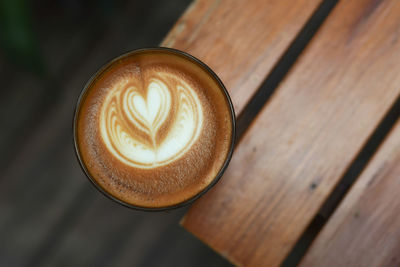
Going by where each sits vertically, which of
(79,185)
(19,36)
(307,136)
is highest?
(307,136)

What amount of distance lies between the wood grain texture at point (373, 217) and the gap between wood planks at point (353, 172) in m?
0.01

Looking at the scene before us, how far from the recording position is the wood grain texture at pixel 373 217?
0.56 meters

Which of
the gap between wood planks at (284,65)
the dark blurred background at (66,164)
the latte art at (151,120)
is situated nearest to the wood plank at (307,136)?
the gap between wood planks at (284,65)

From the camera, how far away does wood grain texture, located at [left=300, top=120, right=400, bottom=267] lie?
56 centimetres

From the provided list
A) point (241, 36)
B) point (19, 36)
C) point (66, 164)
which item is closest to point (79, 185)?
point (66, 164)

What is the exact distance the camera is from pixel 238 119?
22.9 inches

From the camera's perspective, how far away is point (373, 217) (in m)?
0.56

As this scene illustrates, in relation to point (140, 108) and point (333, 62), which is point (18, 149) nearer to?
point (140, 108)

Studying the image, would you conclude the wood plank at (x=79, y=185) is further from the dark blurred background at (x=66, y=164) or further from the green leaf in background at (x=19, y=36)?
the green leaf in background at (x=19, y=36)

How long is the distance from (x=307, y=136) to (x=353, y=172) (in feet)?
0.32

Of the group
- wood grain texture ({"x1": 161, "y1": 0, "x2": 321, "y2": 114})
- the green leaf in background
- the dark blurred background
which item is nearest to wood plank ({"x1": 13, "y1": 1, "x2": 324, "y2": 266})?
the dark blurred background

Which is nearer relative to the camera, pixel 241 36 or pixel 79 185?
pixel 241 36

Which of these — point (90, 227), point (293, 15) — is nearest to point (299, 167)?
point (293, 15)

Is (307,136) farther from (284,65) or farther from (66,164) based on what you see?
(66,164)
